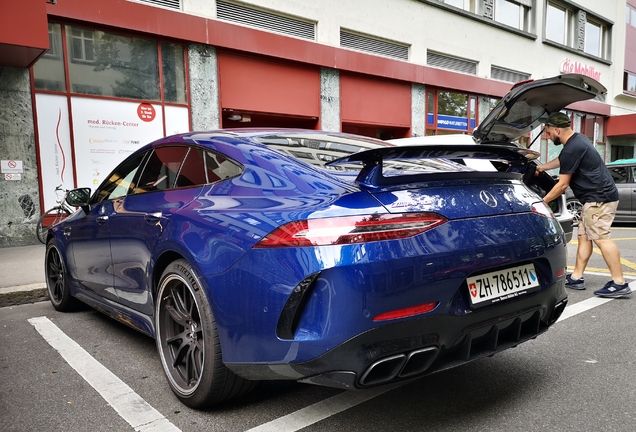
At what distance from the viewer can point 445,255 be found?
2094 millimetres

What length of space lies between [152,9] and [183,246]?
9205 millimetres

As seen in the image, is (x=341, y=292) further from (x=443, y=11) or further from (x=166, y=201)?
(x=443, y=11)

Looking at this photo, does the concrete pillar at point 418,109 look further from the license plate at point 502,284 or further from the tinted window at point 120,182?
the license plate at point 502,284

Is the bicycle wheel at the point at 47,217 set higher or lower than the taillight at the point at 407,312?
lower

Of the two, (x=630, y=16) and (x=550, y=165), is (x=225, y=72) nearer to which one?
(x=550, y=165)

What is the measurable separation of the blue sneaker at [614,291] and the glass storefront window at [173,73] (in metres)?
9.00

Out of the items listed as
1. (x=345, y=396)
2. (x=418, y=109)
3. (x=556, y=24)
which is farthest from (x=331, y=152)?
(x=556, y=24)

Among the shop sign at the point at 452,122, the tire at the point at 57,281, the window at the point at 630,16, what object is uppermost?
the window at the point at 630,16

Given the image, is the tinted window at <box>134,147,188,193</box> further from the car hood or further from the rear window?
the car hood

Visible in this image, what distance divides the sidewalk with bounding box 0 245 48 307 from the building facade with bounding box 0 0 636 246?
3.95 feet

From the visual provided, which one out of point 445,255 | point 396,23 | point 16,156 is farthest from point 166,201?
point 396,23

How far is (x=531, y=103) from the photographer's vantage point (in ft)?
17.8

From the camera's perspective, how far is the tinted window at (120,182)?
11.7 feet

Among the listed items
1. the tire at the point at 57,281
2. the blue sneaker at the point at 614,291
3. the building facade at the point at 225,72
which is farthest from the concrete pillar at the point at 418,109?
the tire at the point at 57,281
